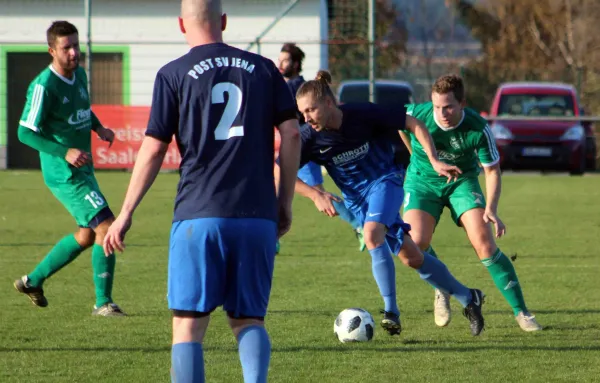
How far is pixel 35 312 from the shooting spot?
7633mm

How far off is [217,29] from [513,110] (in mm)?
18116

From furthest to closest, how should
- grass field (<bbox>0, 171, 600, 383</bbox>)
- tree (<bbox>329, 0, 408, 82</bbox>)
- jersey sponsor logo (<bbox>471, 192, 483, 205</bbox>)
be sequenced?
tree (<bbox>329, 0, 408, 82</bbox>)
jersey sponsor logo (<bbox>471, 192, 483, 205</bbox>)
grass field (<bbox>0, 171, 600, 383</bbox>)

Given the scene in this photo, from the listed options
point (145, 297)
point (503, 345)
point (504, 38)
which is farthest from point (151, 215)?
point (504, 38)

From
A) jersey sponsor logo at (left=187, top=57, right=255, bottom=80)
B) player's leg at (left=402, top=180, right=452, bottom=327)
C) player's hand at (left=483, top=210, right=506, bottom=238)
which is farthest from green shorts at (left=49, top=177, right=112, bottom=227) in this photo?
→ jersey sponsor logo at (left=187, top=57, right=255, bottom=80)

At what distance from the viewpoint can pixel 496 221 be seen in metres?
6.55

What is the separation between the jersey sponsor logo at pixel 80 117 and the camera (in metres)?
7.71

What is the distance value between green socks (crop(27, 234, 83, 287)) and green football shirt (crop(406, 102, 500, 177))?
7.88 ft

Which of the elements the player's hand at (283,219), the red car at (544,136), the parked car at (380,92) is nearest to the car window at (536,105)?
the red car at (544,136)

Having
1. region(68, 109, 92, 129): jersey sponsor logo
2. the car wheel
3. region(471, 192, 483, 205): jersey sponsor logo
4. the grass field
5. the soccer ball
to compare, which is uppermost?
region(68, 109, 92, 129): jersey sponsor logo

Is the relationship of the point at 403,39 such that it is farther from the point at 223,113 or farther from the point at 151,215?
the point at 223,113

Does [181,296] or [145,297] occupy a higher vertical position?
[181,296]

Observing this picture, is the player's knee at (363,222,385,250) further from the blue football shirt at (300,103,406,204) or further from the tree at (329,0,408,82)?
the tree at (329,0,408,82)

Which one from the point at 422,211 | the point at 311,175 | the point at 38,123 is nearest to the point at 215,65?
the point at 422,211

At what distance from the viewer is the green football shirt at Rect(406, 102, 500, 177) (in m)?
7.02
